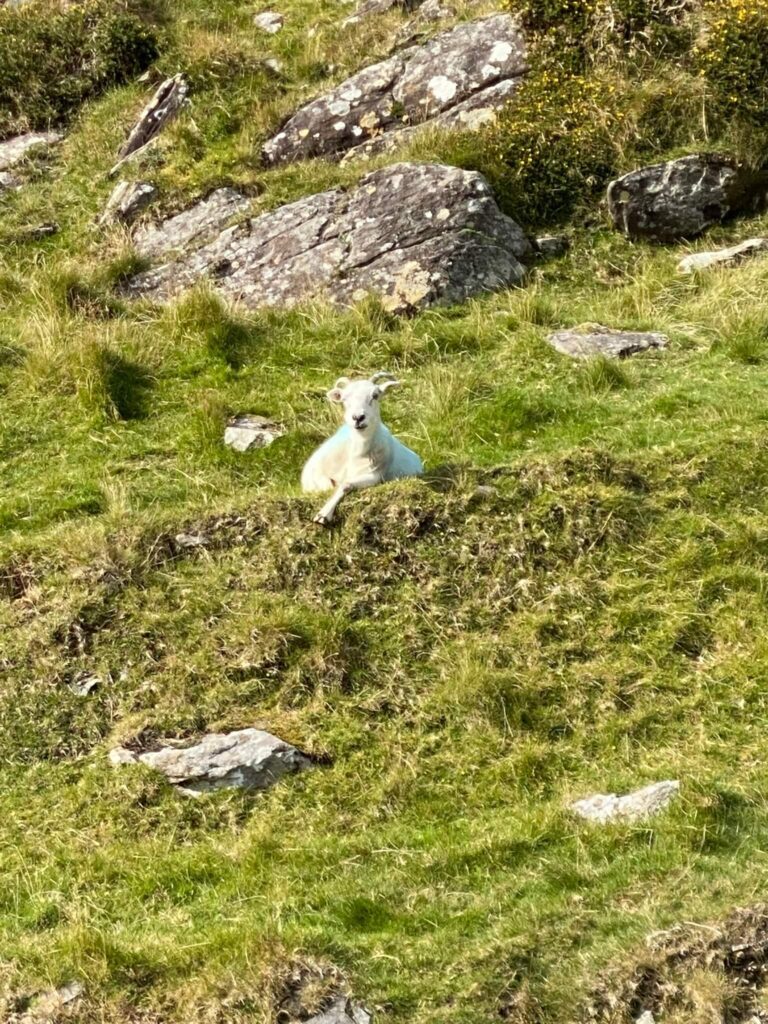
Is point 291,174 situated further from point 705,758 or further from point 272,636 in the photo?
point 705,758

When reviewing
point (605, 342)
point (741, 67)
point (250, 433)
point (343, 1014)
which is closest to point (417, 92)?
point (741, 67)

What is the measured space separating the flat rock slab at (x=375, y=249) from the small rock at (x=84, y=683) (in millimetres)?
6678

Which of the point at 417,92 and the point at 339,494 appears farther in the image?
the point at 417,92

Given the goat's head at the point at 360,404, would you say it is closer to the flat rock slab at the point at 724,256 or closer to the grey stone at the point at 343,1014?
the grey stone at the point at 343,1014

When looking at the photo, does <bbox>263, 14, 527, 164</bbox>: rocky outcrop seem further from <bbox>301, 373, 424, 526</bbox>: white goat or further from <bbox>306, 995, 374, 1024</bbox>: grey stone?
<bbox>306, 995, 374, 1024</bbox>: grey stone

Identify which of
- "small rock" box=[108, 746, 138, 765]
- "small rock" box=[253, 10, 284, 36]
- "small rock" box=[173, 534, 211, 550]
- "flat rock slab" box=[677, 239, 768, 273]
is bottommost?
"flat rock slab" box=[677, 239, 768, 273]

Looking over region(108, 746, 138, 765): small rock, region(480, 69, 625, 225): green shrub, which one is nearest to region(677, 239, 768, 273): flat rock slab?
region(480, 69, 625, 225): green shrub

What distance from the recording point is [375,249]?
50.5 ft

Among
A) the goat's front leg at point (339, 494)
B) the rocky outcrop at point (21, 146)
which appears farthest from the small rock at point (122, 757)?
the rocky outcrop at point (21, 146)

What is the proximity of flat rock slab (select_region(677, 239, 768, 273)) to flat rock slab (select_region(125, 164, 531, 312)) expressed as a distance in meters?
2.01

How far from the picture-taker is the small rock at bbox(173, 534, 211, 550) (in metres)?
10.7

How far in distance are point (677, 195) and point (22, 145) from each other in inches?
434

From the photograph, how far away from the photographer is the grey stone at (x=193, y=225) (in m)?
17.1

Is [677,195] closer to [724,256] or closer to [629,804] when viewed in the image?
[724,256]
